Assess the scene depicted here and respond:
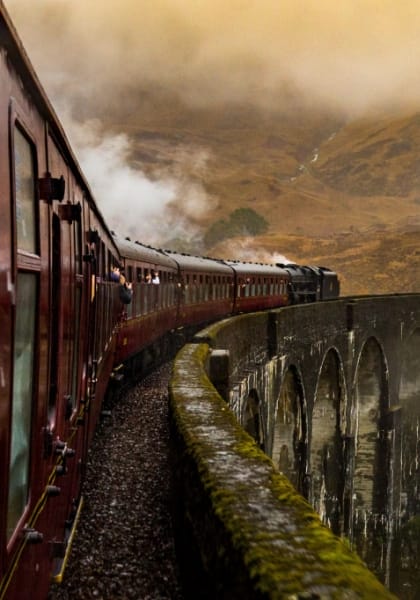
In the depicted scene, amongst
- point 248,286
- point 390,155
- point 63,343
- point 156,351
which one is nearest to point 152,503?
point 63,343

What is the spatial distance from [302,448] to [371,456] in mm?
9926

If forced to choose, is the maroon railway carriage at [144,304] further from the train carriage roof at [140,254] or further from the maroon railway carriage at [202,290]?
the maroon railway carriage at [202,290]

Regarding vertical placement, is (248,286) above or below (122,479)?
above

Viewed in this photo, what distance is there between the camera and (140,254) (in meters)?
12.8

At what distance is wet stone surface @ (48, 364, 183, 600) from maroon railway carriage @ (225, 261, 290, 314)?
16.6 metres

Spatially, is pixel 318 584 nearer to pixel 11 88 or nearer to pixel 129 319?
pixel 11 88

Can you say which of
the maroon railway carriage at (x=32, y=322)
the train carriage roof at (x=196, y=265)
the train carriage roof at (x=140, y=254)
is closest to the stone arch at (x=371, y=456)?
the train carriage roof at (x=196, y=265)

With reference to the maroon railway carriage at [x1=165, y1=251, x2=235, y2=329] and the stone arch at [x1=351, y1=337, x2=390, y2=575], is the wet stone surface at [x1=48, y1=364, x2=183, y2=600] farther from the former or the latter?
the stone arch at [x1=351, y1=337, x2=390, y2=575]

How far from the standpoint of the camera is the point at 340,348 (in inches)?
830

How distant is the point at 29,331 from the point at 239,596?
49.4 inches

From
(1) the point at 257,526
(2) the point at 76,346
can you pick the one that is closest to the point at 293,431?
(2) the point at 76,346

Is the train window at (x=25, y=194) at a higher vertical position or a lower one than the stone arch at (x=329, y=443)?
higher

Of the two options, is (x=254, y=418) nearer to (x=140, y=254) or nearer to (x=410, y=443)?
(x=140, y=254)

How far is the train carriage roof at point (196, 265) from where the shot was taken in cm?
1828
